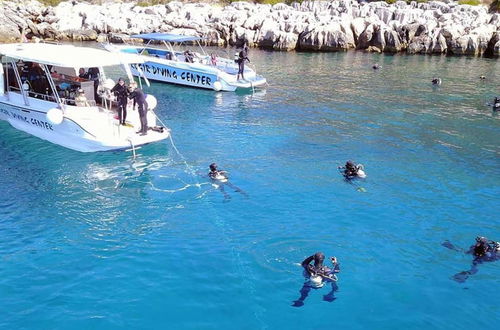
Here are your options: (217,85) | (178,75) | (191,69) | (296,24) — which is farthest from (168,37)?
(296,24)

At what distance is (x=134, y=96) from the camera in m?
19.1

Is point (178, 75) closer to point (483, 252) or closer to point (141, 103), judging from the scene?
point (141, 103)

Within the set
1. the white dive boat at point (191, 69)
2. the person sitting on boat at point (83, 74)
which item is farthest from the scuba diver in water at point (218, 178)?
the white dive boat at point (191, 69)

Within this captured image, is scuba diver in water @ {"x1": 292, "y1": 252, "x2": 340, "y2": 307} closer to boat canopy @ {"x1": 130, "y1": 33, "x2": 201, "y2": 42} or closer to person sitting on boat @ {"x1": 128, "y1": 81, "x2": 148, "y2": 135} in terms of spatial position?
person sitting on boat @ {"x1": 128, "y1": 81, "x2": 148, "y2": 135}

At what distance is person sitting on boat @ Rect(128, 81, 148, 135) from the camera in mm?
19078

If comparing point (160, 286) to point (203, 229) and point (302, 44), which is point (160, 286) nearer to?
point (203, 229)

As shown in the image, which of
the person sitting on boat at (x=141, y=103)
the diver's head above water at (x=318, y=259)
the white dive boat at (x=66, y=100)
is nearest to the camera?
the diver's head above water at (x=318, y=259)

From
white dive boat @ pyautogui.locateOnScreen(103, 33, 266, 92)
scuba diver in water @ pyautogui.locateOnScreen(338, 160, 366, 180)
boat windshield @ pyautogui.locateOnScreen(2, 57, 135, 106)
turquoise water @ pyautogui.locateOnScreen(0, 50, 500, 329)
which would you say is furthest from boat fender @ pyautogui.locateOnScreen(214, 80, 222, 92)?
scuba diver in water @ pyautogui.locateOnScreen(338, 160, 366, 180)

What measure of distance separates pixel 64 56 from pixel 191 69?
13.9 m

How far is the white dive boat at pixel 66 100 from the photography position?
19188 mm

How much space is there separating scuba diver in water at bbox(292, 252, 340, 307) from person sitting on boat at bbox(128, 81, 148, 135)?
10.7 metres

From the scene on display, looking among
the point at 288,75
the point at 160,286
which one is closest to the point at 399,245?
the point at 160,286

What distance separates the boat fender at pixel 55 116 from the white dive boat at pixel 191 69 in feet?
42.1

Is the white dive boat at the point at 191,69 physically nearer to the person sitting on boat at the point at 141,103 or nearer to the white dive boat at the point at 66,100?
the white dive boat at the point at 66,100
